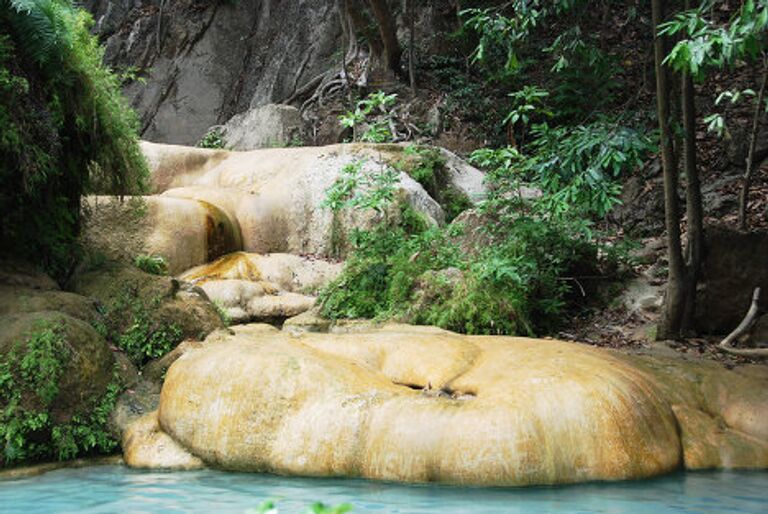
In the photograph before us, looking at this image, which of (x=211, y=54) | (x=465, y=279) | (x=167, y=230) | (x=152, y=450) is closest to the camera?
(x=152, y=450)

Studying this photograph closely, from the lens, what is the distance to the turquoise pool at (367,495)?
3863 millimetres

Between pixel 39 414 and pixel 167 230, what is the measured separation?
529 centimetres

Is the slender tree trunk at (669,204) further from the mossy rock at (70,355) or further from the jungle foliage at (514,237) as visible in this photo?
the mossy rock at (70,355)

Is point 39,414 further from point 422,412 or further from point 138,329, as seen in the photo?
point 422,412

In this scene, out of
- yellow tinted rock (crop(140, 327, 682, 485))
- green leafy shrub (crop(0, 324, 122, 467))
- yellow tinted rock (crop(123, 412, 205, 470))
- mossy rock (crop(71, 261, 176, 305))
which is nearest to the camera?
yellow tinted rock (crop(140, 327, 682, 485))

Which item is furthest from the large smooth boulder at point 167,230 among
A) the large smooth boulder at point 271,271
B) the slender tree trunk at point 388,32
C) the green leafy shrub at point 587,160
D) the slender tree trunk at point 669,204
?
the slender tree trunk at point 669,204

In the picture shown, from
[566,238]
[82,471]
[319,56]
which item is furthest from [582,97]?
[82,471]

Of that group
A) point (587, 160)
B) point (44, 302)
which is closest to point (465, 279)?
point (587, 160)

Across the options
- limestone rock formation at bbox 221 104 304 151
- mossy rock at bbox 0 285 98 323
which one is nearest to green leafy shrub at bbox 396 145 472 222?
limestone rock formation at bbox 221 104 304 151

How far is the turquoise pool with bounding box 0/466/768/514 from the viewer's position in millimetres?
3863

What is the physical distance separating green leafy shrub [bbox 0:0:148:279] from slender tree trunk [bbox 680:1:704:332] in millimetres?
5462

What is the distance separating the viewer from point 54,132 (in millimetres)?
6016

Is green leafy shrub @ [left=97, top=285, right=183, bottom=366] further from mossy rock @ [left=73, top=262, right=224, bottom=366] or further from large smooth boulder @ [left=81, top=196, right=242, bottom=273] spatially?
large smooth boulder @ [left=81, top=196, right=242, bottom=273]

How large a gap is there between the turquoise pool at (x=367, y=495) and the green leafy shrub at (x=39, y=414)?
1.40ft
